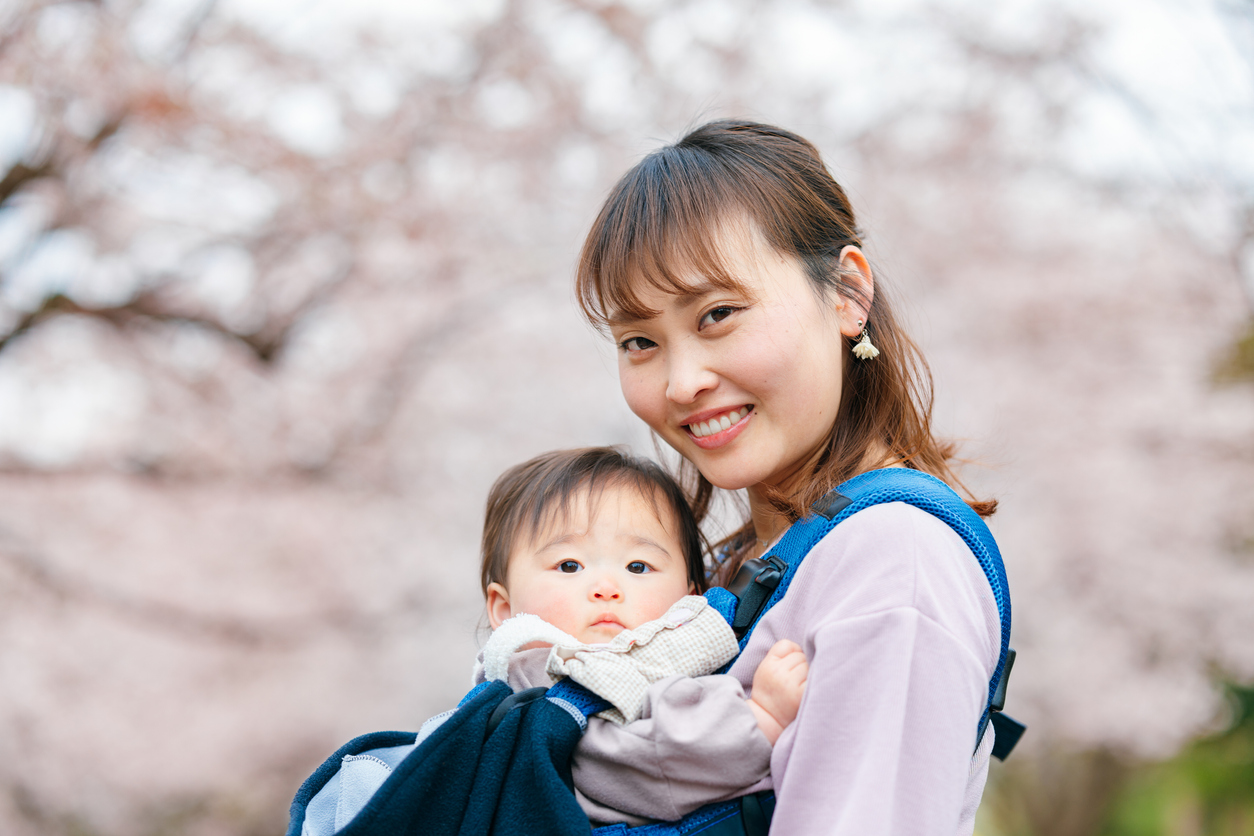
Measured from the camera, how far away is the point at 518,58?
6160 mm

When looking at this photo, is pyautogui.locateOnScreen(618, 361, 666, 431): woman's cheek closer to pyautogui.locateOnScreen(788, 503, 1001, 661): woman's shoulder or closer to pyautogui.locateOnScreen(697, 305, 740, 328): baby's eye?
pyautogui.locateOnScreen(697, 305, 740, 328): baby's eye

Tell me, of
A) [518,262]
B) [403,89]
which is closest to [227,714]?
[518,262]

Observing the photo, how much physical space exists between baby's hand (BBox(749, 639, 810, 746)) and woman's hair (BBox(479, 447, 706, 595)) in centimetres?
47

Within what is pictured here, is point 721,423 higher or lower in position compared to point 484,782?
higher

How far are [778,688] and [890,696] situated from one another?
17cm

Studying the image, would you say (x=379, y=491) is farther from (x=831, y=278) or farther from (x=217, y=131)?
(x=831, y=278)

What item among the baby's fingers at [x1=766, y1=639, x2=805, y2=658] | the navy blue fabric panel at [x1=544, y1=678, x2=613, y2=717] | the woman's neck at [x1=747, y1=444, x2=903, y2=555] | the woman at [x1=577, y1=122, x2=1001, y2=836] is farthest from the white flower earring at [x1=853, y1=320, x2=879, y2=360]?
the navy blue fabric panel at [x1=544, y1=678, x2=613, y2=717]

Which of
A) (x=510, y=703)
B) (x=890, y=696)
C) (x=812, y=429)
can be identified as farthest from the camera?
(x=812, y=429)

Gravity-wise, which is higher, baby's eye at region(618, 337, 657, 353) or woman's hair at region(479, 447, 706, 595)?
baby's eye at region(618, 337, 657, 353)

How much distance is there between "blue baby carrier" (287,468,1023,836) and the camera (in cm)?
114

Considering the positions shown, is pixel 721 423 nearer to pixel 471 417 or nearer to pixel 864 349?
pixel 864 349

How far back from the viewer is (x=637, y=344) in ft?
4.96

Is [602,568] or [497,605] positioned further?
[497,605]

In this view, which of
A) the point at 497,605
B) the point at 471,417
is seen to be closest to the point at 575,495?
the point at 497,605
